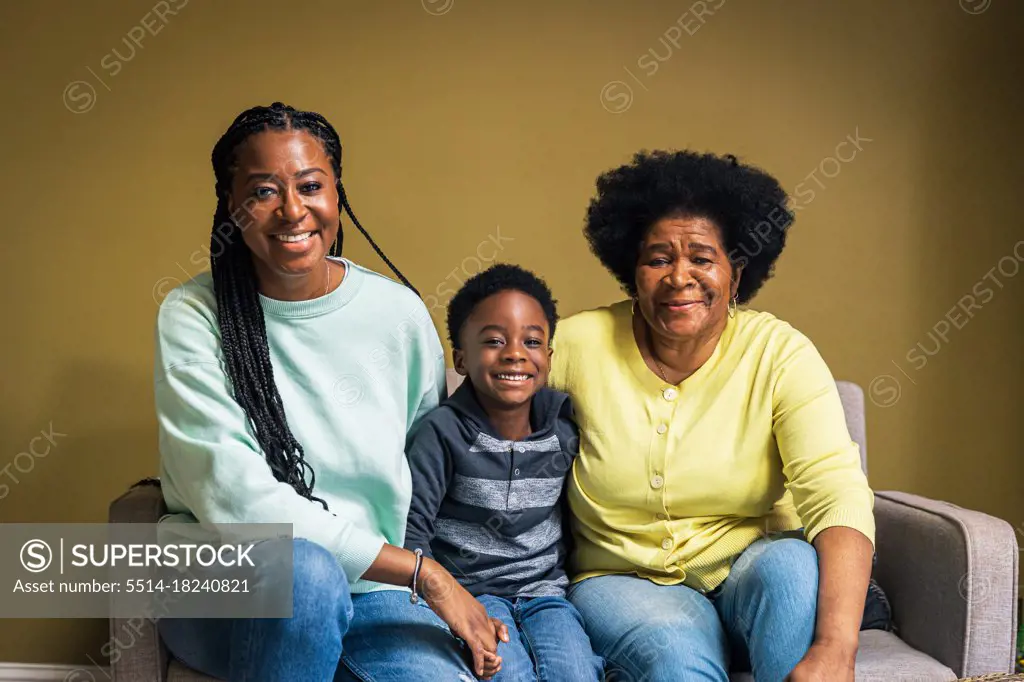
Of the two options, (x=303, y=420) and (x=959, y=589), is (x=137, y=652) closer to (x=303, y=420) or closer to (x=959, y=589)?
(x=303, y=420)

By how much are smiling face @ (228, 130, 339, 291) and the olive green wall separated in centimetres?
96

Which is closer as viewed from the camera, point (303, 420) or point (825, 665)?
point (825, 665)

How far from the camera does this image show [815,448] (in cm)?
175

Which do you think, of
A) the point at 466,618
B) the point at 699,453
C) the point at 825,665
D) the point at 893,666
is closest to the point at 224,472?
the point at 466,618

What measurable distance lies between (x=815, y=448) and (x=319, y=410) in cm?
88

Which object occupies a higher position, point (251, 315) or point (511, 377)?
point (251, 315)

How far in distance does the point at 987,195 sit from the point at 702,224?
1.32 m

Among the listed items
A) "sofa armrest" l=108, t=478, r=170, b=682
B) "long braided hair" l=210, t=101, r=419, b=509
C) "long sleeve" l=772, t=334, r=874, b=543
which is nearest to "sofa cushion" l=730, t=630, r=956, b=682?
"long sleeve" l=772, t=334, r=874, b=543

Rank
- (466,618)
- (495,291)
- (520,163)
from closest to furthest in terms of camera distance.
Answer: (466,618) < (495,291) < (520,163)

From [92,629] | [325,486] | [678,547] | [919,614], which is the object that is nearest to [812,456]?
[678,547]

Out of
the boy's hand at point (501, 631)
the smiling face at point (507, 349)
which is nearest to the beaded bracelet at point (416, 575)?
the boy's hand at point (501, 631)

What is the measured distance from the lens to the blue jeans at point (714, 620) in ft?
5.15

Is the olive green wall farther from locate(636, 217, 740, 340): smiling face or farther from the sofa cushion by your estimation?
the sofa cushion

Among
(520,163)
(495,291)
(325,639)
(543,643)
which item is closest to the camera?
(325,639)
